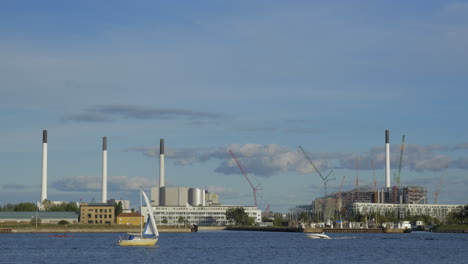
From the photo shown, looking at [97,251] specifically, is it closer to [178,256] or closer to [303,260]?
[178,256]

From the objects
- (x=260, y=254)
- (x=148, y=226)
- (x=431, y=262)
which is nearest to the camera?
(x=431, y=262)

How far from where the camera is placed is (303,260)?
106 metres

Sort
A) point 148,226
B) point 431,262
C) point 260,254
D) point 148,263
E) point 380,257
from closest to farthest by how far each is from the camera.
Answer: point 148,263
point 431,262
point 380,257
point 260,254
point 148,226

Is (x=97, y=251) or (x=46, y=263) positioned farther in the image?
(x=97, y=251)

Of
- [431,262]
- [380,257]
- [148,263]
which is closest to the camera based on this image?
[148,263]

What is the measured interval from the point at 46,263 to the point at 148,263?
44.1 ft

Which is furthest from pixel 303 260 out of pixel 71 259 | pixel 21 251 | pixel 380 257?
pixel 21 251

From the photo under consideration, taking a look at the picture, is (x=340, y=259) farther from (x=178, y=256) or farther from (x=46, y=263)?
(x=46, y=263)

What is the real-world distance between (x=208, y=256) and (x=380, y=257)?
25.2 m

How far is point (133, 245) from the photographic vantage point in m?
135

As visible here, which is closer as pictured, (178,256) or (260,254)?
(178,256)

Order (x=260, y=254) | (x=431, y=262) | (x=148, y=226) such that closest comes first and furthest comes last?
(x=431, y=262), (x=260, y=254), (x=148, y=226)

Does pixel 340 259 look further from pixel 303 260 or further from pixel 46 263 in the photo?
pixel 46 263

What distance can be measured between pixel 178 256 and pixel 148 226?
72.2ft
